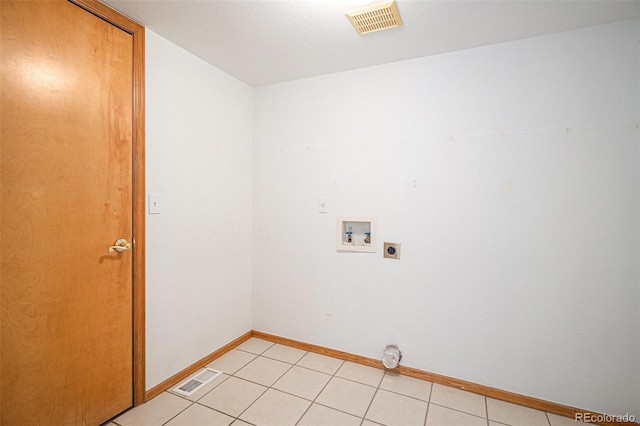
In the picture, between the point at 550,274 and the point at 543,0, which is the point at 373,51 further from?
the point at 550,274

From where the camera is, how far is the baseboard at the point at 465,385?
1.89m

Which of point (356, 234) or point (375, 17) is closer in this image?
point (375, 17)

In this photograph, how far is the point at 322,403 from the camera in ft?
6.49

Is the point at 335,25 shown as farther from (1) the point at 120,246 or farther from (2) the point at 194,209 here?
(1) the point at 120,246

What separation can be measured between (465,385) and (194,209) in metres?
2.31

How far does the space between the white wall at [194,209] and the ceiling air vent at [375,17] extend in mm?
1246

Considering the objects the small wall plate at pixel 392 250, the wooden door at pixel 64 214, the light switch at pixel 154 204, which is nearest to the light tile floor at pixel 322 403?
the wooden door at pixel 64 214

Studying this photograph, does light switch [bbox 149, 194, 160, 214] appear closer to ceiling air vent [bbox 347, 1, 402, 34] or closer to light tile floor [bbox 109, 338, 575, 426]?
light tile floor [bbox 109, 338, 575, 426]

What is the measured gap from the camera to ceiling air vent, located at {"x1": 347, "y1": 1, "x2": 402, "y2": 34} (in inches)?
66.2

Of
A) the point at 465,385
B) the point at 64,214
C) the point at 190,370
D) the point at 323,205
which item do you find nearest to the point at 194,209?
the point at 64,214

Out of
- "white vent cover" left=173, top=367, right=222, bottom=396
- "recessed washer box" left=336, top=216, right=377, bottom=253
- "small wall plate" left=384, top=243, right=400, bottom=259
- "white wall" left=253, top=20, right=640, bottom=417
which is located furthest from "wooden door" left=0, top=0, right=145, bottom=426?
"small wall plate" left=384, top=243, right=400, bottom=259

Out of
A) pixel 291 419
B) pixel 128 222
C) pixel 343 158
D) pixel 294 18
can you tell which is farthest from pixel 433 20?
pixel 291 419

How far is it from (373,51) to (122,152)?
177cm

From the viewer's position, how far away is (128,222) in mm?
1857
